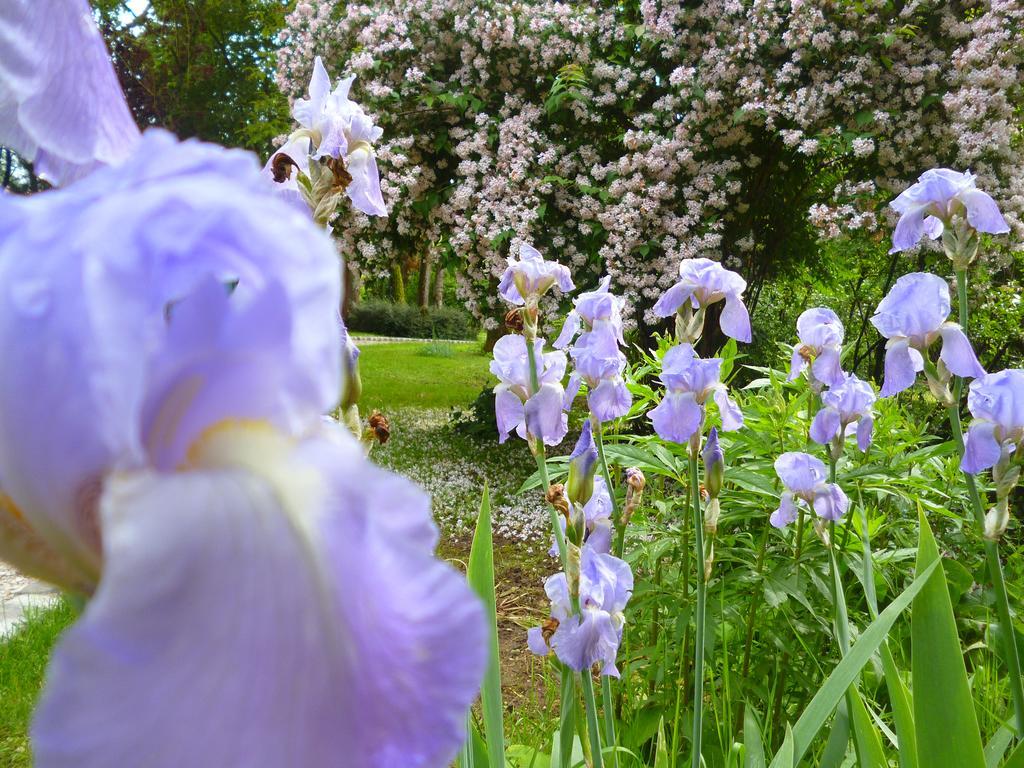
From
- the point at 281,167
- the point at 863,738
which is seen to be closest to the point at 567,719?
the point at 863,738

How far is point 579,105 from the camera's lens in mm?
5738

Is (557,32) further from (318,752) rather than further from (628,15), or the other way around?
(318,752)

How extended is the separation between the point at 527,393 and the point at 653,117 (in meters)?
4.83

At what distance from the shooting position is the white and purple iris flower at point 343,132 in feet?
3.04

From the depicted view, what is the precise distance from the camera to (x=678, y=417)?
1278 millimetres

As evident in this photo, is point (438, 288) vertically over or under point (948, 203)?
under

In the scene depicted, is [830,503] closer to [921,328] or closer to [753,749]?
[921,328]

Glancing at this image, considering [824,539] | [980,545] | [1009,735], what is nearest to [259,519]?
[824,539]

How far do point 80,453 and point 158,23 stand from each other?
449 inches

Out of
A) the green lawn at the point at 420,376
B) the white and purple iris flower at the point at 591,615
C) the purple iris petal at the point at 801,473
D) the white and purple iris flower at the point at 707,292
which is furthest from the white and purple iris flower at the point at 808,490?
the green lawn at the point at 420,376

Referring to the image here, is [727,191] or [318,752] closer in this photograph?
[318,752]

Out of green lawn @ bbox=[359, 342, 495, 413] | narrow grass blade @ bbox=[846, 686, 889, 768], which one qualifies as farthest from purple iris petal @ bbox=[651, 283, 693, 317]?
green lawn @ bbox=[359, 342, 495, 413]

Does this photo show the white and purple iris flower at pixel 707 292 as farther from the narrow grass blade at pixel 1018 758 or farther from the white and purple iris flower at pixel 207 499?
the white and purple iris flower at pixel 207 499

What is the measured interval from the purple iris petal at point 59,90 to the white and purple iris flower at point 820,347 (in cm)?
136
